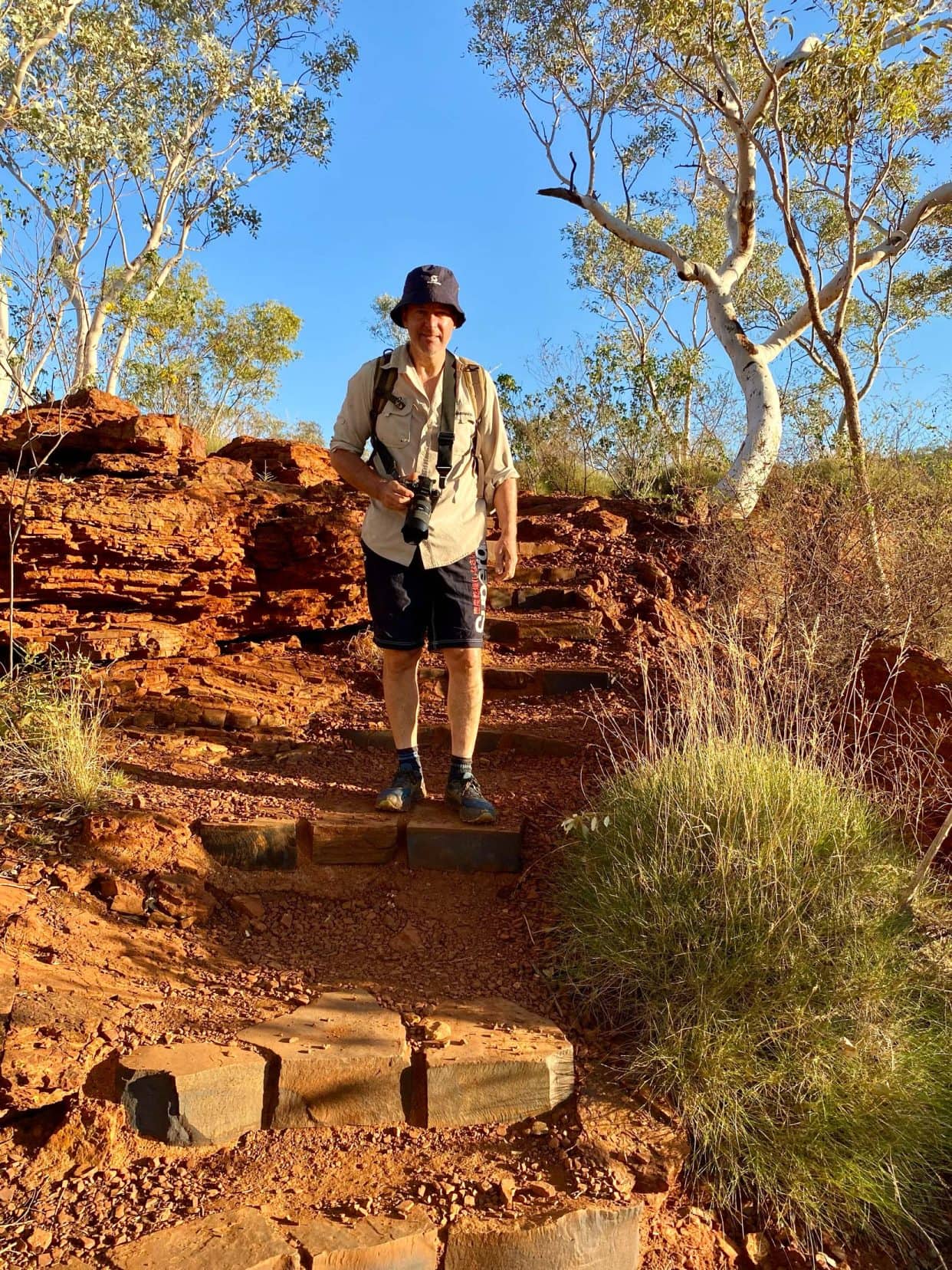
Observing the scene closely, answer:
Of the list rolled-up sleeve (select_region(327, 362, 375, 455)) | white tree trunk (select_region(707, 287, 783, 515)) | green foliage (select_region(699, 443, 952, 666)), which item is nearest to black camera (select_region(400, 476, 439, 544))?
rolled-up sleeve (select_region(327, 362, 375, 455))

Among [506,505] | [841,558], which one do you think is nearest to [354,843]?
[506,505]

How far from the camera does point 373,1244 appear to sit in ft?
5.97

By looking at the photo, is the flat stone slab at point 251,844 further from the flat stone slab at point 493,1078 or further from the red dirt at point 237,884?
the flat stone slab at point 493,1078

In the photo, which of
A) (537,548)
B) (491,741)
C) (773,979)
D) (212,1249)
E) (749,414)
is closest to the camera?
(212,1249)

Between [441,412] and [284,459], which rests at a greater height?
[284,459]

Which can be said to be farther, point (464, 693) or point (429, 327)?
point (464, 693)

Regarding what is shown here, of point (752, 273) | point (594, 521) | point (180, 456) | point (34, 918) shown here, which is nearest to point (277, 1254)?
point (34, 918)

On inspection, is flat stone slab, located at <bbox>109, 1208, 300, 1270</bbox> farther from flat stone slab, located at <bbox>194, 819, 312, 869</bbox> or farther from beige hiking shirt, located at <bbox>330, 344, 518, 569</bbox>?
beige hiking shirt, located at <bbox>330, 344, 518, 569</bbox>

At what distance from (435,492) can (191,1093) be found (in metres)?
2.07

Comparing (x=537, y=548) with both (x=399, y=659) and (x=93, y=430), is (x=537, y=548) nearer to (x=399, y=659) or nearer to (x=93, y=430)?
(x=93, y=430)

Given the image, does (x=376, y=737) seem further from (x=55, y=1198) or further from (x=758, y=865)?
(x=55, y=1198)

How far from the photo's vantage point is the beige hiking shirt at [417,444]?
10.6 feet

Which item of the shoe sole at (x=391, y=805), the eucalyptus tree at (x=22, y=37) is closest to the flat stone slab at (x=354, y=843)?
the shoe sole at (x=391, y=805)

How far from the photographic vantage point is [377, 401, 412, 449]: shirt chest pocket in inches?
127
